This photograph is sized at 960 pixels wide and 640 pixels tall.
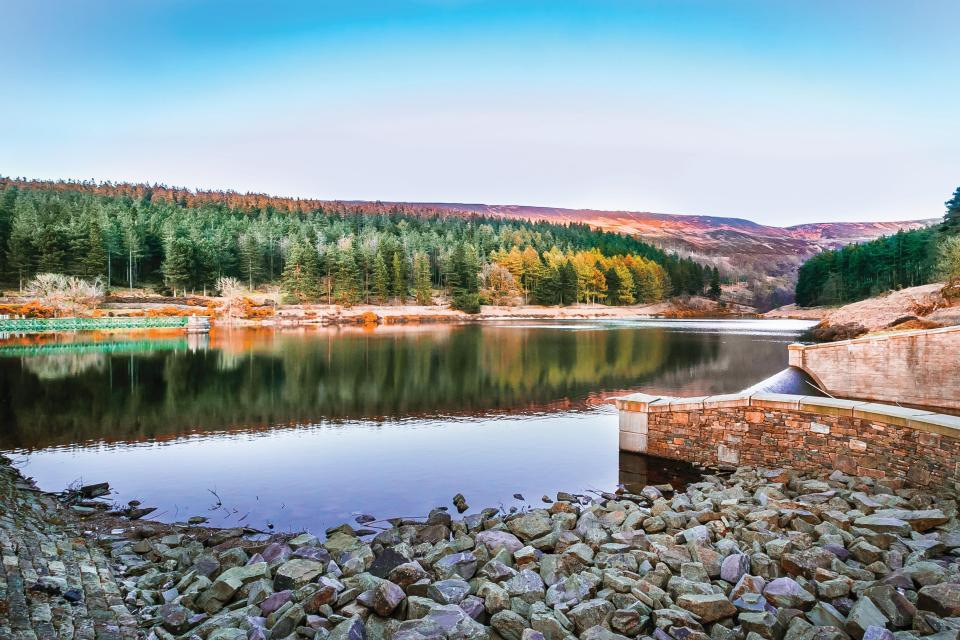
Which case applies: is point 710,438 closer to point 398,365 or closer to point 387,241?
point 398,365

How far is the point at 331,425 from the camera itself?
1806 centimetres

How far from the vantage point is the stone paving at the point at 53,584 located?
554 centimetres

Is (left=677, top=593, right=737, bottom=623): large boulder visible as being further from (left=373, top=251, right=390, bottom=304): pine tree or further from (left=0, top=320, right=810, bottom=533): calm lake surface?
(left=373, top=251, right=390, bottom=304): pine tree

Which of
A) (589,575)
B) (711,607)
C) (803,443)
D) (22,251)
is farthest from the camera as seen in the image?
(22,251)

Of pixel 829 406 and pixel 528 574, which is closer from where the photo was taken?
pixel 528 574

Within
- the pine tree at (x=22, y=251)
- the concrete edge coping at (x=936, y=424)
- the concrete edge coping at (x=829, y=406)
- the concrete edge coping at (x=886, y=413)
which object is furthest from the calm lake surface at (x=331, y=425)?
the pine tree at (x=22, y=251)

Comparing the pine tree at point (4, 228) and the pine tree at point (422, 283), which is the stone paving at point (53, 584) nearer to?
the pine tree at point (422, 283)

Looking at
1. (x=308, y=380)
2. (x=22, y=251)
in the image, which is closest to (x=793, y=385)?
(x=308, y=380)

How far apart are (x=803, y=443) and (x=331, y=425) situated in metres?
13.0

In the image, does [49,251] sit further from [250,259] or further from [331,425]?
[331,425]

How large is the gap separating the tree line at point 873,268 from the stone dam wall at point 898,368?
5795cm

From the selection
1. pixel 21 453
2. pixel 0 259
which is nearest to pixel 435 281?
pixel 0 259

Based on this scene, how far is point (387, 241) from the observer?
348 feet

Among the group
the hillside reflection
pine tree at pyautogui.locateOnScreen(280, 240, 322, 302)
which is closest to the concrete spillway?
the hillside reflection
